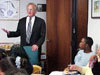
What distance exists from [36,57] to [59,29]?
193 cm

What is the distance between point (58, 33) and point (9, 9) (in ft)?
4.57

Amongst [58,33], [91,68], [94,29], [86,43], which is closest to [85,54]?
[86,43]

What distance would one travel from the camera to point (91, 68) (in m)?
2.76

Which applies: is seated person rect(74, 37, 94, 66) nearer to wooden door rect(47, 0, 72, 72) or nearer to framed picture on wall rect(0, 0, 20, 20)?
wooden door rect(47, 0, 72, 72)

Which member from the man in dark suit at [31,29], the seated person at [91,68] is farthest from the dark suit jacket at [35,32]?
the seated person at [91,68]

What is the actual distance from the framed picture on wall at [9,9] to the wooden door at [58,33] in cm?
89

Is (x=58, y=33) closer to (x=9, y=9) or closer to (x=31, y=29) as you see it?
(x=31, y=29)

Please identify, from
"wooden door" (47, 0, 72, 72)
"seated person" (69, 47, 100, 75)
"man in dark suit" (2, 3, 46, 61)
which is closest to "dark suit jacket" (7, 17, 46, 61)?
"man in dark suit" (2, 3, 46, 61)

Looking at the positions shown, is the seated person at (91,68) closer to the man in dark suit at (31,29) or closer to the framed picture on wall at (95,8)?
the framed picture on wall at (95,8)

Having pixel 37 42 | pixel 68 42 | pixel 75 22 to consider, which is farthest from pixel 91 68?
pixel 68 42

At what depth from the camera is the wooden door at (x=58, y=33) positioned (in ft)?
16.7

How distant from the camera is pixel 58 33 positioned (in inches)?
207

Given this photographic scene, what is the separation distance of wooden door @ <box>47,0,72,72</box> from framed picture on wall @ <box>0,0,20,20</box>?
0.89 metres

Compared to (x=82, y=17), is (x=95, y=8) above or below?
above
